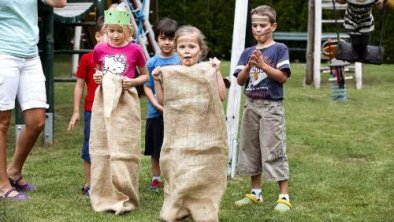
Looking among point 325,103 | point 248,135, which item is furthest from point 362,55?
point 325,103

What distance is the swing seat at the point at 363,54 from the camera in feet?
16.1

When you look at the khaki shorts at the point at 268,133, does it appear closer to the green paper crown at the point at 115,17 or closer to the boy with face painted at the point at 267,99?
the boy with face painted at the point at 267,99

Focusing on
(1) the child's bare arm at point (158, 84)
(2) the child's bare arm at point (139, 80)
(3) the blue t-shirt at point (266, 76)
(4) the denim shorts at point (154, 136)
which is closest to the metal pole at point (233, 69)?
(4) the denim shorts at point (154, 136)

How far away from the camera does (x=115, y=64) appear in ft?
17.1

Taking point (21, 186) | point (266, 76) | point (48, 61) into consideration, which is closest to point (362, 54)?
point (266, 76)

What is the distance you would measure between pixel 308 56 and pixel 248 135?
8711mm

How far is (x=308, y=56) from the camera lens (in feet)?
45.3

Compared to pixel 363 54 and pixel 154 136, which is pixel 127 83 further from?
pixel 363 54

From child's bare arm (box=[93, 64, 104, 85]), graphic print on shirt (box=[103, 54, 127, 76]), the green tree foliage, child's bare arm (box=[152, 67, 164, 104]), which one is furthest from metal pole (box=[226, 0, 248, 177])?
the green tree foliage

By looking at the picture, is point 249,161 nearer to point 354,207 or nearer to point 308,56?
point 354,207

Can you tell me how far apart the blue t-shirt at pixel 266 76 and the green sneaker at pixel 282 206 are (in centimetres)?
68

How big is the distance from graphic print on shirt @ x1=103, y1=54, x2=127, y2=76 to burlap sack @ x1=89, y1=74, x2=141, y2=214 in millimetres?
142

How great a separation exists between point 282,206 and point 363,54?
43.5 inches

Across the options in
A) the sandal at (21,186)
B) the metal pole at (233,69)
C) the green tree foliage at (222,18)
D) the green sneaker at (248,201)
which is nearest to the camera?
the green sneaker at (248,201)
